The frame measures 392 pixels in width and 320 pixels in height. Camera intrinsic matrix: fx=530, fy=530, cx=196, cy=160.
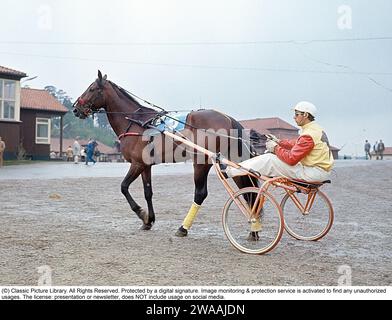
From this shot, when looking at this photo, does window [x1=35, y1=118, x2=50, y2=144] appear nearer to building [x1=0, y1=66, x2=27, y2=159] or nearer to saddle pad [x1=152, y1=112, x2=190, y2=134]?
building [x1=0, y1=66, x2=27, y2=159]

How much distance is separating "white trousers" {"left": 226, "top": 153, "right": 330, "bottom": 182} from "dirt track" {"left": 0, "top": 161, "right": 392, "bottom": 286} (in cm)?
80

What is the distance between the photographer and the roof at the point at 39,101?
30.3 meters

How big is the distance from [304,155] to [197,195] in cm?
151

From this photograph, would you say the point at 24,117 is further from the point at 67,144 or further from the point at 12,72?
the point at 67,144

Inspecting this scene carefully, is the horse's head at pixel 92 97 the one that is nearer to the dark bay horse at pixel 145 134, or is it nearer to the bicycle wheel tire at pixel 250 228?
the dark bay horse at pixel 145 134

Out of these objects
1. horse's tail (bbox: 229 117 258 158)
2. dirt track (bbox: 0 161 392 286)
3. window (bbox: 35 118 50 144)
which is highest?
window (bbox: 35 118 50 144)

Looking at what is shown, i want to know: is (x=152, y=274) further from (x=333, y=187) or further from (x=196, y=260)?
(x=333, y=187)

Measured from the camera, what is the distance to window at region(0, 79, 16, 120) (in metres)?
26.9

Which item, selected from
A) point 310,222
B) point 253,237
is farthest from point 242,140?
point 310,222

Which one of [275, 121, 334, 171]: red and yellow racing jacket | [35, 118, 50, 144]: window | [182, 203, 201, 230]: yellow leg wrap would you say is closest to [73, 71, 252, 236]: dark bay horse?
[182, 203, 201, 230]: yellow leg wrap

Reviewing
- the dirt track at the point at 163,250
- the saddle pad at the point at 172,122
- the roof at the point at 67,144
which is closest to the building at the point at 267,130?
the saddle pad at the point at 172,122

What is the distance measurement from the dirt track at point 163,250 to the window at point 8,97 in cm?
1836

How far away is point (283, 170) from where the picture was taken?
17.3ft
